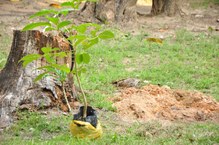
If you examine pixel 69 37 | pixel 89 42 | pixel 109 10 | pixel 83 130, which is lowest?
pixel 109 10

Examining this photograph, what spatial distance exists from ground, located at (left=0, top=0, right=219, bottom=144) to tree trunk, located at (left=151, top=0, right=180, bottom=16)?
0.88 m

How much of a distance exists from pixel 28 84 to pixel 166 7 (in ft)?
27.9

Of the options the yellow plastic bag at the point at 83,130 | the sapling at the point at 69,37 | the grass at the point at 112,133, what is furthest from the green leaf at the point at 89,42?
the grass at the point at 112,133

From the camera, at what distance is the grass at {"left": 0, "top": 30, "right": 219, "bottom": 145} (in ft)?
16.7

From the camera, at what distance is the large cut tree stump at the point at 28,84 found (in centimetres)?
576

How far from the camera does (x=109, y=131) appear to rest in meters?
5.34

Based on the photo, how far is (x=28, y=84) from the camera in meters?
5.89

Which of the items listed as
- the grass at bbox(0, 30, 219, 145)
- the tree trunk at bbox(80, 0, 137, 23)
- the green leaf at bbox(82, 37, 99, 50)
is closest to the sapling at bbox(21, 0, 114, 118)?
the green leaf at bbox(82, 37, 99, 50)

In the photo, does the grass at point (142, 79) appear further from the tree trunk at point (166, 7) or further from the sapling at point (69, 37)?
the tree trunk at point (166, 7)

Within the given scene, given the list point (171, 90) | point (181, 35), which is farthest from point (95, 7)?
point (171, 90)

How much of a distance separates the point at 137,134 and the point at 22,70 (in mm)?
1610

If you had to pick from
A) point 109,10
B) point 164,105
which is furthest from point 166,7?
point 164,105

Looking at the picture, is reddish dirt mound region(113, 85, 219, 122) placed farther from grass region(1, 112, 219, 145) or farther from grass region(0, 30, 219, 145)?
grass region(1, 112, 219, 145)

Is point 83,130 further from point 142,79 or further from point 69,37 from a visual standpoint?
point 142,79
